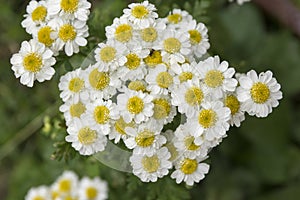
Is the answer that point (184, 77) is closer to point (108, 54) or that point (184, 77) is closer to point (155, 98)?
point (155, 98)

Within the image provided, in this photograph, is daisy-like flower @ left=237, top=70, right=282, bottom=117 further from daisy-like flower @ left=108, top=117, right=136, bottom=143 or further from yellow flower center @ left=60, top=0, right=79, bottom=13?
yellow flower center @ left=60, top=0, right=79, bottom=13

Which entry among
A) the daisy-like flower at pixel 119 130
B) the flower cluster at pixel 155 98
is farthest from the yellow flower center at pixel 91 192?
the daisy-like flower at pixel 119 130

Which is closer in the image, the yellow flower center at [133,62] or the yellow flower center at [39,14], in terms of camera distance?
the yellow flower center at [133,62]

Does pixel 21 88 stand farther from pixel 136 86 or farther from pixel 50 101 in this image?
pixel 136 86

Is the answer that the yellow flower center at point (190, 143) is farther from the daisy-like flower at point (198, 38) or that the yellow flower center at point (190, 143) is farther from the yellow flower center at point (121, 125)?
the daisy-like flower at point (198, 38)

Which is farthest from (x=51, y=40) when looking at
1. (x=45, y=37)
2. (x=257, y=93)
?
(x=257, y=93)

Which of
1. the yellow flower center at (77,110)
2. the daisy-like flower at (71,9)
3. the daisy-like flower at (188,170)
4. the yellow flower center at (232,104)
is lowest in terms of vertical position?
the daisy-like flower at (188,170)
